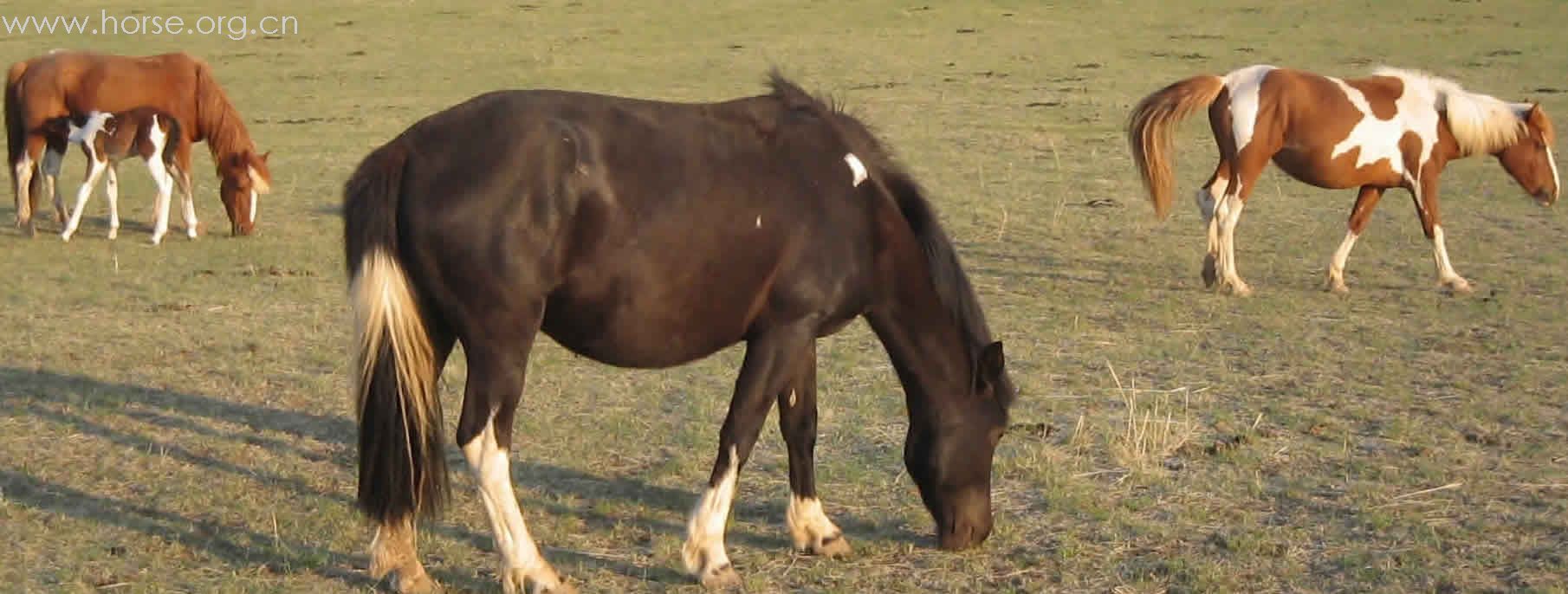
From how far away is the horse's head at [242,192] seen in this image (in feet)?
40.0

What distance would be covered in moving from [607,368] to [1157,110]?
411cm

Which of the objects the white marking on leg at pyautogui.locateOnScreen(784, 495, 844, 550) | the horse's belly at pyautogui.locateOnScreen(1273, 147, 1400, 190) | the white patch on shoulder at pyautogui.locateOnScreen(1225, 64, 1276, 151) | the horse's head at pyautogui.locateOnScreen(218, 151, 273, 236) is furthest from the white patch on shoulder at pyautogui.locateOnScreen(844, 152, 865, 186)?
the horse's head at pyautogui.locateOnScreen(218, 151, 273, 236)

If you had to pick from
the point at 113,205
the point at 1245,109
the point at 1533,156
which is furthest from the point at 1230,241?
the point at 113,205

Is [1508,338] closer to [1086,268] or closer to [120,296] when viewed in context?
[1086,268]

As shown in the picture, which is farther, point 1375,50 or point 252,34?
point 252,34

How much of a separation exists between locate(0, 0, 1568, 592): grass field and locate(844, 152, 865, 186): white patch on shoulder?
1.25 meters

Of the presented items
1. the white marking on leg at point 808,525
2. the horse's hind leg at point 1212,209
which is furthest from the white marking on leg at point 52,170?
the white marking on leg at point 808,525

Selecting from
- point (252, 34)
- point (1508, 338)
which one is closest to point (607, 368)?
point (1508, 338)

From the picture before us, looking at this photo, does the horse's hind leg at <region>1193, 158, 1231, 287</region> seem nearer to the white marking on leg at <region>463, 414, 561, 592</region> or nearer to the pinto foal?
the white marking on leg at <region>463, 414, 561, 592</region>

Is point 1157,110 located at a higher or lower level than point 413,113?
higher

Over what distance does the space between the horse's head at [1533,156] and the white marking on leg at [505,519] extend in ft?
27.1

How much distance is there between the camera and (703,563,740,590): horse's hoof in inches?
196

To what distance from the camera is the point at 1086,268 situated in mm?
10719

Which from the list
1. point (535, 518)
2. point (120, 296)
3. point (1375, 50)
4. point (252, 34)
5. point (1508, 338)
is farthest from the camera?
point (252, 34)
